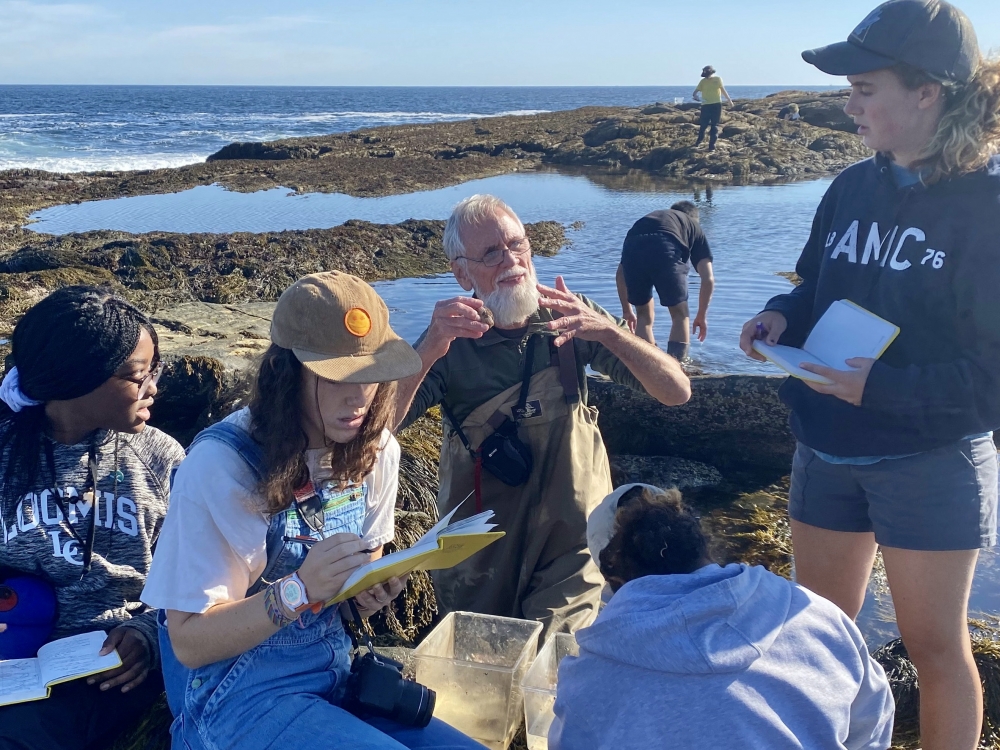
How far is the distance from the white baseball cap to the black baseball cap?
Answer: 4.29 ft

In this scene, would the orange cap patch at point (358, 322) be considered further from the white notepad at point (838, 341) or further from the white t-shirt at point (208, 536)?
the white notepad at point (838, 341)

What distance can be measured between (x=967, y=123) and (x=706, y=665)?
1.58m

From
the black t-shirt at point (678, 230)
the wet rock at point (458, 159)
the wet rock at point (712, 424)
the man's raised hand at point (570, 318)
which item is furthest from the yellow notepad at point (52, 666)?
the wet rock at point (458, 159)

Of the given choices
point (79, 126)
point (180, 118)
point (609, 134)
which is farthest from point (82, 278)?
point (180, 118)

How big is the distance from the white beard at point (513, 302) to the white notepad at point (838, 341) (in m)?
0.97

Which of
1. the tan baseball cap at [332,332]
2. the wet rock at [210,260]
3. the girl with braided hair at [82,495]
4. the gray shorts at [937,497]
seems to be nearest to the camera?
the tan baseball cap at [332,332]

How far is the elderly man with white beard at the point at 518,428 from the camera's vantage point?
3.29 m

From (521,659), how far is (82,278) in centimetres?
862

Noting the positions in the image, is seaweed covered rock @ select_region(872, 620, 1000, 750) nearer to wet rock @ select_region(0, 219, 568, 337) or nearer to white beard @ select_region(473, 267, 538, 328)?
white beard @ select_region(473, 267, 538, 328)

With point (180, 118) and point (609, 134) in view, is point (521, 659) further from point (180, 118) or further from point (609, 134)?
point (180, 118)

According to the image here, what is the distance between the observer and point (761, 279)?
435 inches

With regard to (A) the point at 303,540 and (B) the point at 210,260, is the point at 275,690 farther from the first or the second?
(B) the point at 210,260

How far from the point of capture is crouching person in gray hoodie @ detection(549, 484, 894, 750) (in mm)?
1770

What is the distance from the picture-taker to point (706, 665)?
1.76m
